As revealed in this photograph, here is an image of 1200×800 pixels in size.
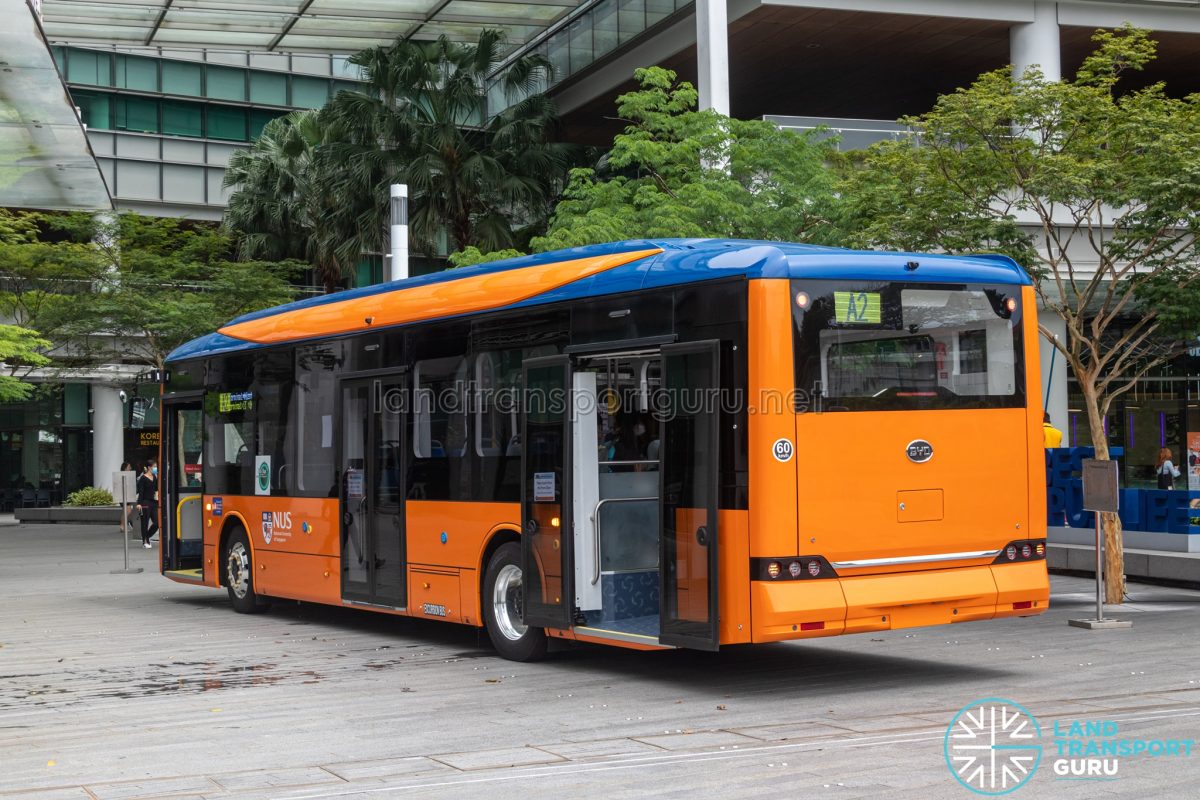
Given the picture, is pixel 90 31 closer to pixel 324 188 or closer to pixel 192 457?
pixel 324 188

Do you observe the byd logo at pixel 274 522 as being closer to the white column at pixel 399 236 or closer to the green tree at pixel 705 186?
the white column at pixel 399 236

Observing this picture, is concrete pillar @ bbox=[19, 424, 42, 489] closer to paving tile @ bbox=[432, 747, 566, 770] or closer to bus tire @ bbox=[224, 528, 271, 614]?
bus tire @ bbox=[224, 528, 271, 614]

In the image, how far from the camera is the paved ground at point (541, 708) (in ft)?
25.0

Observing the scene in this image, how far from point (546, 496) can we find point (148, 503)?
77.8ft

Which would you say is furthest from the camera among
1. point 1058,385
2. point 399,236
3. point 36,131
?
point 1058,385

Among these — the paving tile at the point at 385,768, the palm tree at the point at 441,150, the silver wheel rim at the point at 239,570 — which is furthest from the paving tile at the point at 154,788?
the palm tree at the point at 441,150

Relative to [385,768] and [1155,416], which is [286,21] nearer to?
[1155,416]

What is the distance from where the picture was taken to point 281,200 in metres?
40.3

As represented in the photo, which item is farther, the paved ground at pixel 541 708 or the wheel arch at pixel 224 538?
the wheel arch at pixel 224 538

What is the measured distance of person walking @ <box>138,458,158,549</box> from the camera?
3291cm

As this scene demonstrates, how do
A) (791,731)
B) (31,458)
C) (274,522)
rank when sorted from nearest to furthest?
(791,731)
(274,522)
(31,458)

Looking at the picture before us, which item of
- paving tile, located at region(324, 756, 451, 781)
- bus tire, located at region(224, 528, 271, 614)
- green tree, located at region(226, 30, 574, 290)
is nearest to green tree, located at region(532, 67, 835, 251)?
bus tire, located at region(224, 528, 271, 614)

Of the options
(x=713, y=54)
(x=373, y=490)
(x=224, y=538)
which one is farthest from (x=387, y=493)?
(x=713, y=54)

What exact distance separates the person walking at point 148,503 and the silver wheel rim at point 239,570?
15967 millimetres
